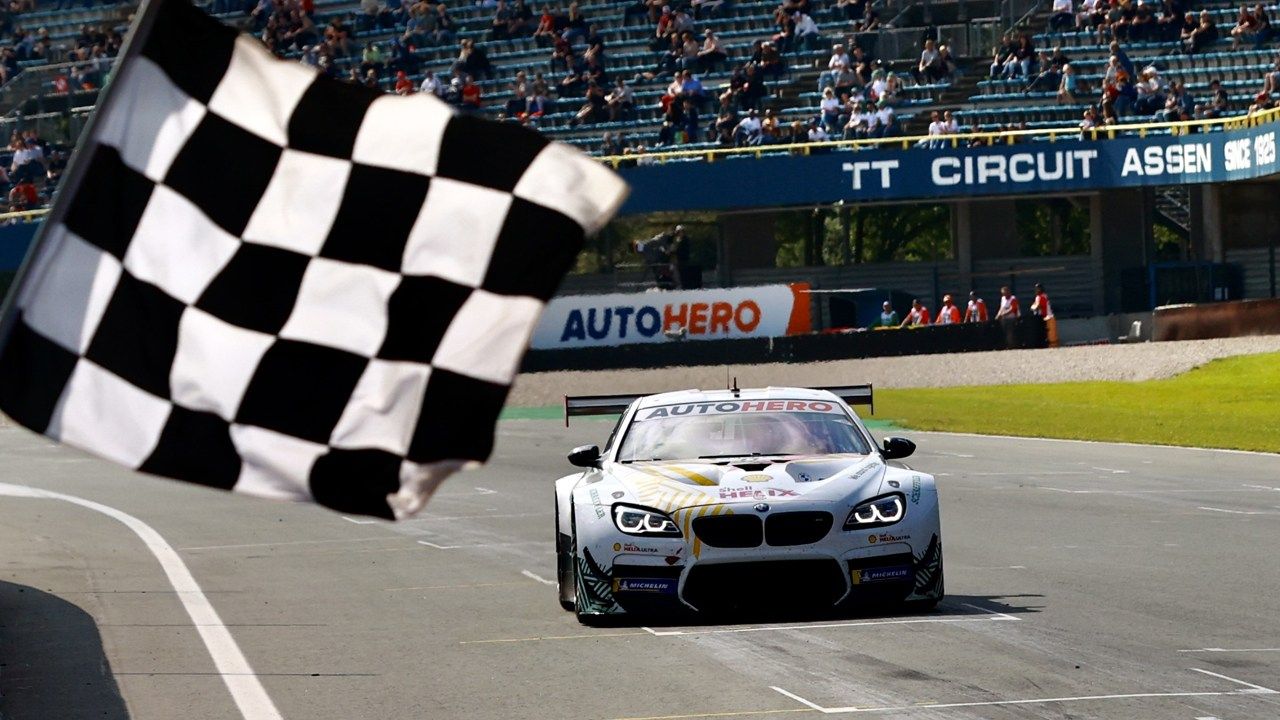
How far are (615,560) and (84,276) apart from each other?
666 centimetres

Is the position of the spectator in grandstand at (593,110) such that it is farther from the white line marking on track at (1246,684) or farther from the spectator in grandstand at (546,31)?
the white line marking on track at (1246,684)

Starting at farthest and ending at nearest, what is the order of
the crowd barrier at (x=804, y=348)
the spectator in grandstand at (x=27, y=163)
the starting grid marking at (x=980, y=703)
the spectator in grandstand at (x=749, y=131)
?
the spectator in grandstand at (x=27, y=163), the spectator in grandstand at (x=749, y=131), the crowd barrier at (x=804, y=348), the starting grid marking at (x=980, y=703)

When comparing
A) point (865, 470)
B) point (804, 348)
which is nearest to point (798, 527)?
point (865, 470)

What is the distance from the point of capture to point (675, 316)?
3978cm

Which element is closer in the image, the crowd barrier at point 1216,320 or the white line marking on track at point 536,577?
the white line marking on track at point 536,577

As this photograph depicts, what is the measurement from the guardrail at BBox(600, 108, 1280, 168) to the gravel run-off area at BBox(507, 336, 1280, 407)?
4328 millimetres

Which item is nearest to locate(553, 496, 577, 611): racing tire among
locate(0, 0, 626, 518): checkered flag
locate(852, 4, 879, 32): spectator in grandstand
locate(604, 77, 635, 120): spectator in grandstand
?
locate(0, 0, 626, 518): checkered flag

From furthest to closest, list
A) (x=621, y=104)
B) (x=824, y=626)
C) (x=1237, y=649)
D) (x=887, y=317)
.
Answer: (x=621, y=104) → (x=887, y=317) → (x=824, y=626) → (x=1237, y=649)

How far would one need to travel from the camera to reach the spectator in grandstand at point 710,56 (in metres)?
44.2

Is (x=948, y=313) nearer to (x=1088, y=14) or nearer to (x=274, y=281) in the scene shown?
(x=1088, y=14)

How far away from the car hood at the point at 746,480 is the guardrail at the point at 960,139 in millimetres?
28714

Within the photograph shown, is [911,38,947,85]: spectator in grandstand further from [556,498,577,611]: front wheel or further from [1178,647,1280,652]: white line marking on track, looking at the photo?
[1178,647,1280,652]: white line marking on track

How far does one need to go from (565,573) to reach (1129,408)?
73.5 feet

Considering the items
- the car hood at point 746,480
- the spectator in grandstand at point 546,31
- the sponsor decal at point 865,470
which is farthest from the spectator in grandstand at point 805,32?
the sponsor decal at point 865,470
